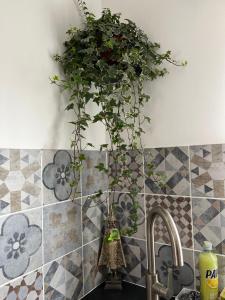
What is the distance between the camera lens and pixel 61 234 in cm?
97

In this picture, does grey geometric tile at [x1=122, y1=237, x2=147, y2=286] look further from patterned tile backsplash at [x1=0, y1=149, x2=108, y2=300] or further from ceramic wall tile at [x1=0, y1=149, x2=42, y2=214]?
ceramic wall tile at [x1=0, y1=149, x2=42, y2=214]

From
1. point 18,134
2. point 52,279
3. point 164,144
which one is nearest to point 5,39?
point 18,134

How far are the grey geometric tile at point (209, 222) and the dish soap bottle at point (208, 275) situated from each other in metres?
0.05

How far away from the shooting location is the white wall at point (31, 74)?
0.80m

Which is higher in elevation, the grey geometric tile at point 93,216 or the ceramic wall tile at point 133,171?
the ceramic wall tile at point 133,171

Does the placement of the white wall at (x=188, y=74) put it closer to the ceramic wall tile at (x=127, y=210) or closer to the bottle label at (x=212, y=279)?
the ceramic wall tile at (x=127, y=210)

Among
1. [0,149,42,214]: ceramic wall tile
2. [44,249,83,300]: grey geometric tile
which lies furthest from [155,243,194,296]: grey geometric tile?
[0,149,42,214]: ceramic wall tile

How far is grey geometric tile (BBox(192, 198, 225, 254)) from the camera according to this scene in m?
0.93

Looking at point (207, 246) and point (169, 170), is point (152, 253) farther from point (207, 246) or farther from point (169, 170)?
point (169, 170)

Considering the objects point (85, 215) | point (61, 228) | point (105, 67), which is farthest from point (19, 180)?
point (105, 67)

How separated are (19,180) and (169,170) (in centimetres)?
61

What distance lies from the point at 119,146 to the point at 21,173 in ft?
1.46

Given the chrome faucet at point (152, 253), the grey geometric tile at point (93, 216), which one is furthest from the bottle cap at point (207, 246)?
the grey geometric tile at point (93, 216)

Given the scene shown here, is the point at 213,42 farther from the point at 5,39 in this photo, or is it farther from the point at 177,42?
the point at 5,39
